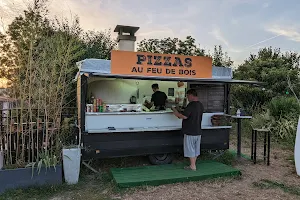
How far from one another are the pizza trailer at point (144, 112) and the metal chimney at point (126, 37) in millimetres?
1379

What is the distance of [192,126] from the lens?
4.67 metres

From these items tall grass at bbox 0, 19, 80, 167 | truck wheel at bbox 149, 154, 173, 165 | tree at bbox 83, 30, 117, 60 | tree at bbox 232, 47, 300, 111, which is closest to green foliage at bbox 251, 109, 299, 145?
tree at bbox 232, 47, 300, 111

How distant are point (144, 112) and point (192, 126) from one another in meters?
1.03

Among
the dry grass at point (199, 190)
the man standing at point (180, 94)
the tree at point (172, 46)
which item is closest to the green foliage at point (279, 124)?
the man standing at point (180, 94)

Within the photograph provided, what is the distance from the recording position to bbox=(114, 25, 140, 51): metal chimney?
6090 millimetres

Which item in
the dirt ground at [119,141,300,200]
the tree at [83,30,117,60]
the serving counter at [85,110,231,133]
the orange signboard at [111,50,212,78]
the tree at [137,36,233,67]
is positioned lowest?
the dirt ground at [119,141,300,200]

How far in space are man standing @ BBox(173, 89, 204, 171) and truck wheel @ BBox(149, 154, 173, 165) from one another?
2.01 feet

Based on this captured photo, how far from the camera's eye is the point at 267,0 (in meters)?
7.89

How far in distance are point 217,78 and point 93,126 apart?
2867mm

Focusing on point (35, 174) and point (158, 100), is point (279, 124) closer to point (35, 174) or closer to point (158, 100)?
point (158, 100)

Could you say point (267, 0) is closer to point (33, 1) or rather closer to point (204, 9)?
point (204, 9)

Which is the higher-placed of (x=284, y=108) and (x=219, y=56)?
(x=219, y=56)

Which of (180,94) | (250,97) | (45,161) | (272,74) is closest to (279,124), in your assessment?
(250,97)

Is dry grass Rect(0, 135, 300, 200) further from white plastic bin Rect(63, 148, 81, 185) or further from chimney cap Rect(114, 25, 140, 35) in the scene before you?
chimney cap Rect(114, 25, 140, 35)
